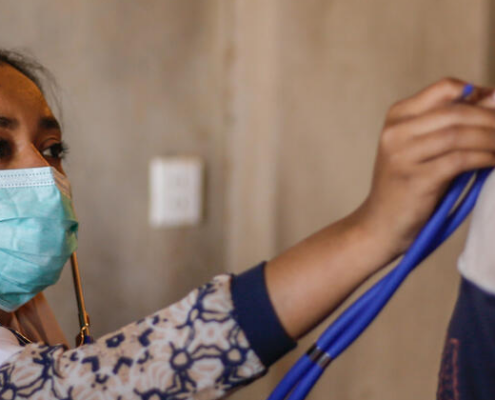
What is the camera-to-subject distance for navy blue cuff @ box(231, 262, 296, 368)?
0.36 meters

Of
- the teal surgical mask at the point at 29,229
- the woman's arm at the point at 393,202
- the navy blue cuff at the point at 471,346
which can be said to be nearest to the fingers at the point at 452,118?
the woman's arm at the point at 393,202

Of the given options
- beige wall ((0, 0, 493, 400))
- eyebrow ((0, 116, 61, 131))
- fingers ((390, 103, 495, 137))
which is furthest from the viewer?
beige wall ((0, 0, 493, 400))

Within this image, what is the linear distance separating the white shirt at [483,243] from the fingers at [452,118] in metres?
0.04

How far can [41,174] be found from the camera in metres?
0.47

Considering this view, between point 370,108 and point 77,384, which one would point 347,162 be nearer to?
point 370,108

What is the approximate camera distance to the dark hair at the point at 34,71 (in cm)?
49

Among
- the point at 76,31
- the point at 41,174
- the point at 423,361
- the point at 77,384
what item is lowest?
the point at 423,361

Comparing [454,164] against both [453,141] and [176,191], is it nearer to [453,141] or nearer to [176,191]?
[453,141]

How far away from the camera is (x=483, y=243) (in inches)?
13.6

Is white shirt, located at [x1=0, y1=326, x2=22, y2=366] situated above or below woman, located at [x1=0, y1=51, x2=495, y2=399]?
below

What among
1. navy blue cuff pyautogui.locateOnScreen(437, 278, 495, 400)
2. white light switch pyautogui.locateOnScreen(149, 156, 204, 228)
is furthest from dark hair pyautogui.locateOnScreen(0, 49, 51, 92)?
navy blue cuff pyautogui.locateOnScreen(437, 278, 495, 400)

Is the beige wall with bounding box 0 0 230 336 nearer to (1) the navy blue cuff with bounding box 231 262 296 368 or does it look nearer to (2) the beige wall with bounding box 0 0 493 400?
(2) the beige wall with bounding box 0 0 493 400

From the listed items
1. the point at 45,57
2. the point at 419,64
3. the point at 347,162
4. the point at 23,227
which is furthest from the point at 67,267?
the point at 419,64

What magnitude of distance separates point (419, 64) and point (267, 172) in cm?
21
